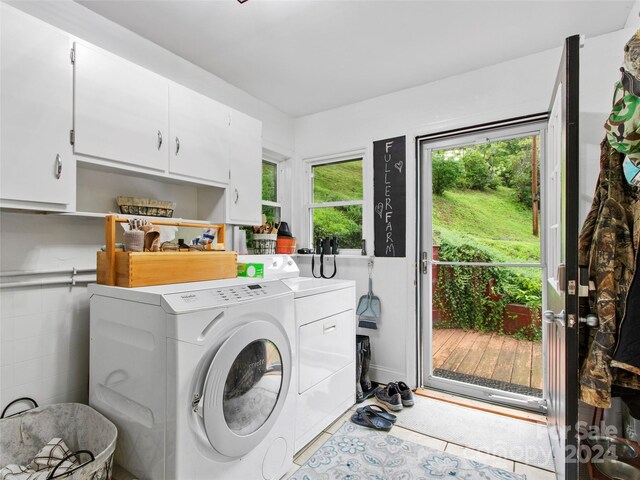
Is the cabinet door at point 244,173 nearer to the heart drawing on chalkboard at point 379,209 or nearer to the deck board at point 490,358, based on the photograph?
the heart drawing on chalkboard at point 379,209

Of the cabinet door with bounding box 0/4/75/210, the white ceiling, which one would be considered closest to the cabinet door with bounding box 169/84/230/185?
the white ceiling

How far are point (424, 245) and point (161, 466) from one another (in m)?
2.33

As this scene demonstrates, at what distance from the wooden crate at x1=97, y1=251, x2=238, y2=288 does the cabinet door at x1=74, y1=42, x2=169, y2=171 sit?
1.81 ft

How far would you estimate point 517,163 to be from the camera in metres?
2.54

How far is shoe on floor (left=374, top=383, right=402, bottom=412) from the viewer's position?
2.43 m

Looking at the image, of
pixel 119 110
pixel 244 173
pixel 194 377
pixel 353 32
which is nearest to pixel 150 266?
pixel 194 377

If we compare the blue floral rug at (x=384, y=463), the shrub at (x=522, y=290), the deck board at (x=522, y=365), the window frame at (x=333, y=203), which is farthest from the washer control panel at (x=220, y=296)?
the deck board at (x=522, y=365)

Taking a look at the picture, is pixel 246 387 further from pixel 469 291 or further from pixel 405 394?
pixel 469 291

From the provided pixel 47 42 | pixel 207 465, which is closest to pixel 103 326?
pixel 207 465

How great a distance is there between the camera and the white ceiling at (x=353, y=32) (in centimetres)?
184

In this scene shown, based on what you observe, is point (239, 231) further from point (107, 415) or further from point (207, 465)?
point (207, 465)

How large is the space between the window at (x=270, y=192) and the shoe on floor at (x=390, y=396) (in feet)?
5.90

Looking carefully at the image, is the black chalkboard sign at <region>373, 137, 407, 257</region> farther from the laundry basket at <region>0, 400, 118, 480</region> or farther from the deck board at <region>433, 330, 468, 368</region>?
the laundry basket at <region>0, 400, 118, 480</region>

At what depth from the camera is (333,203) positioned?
3.28m
